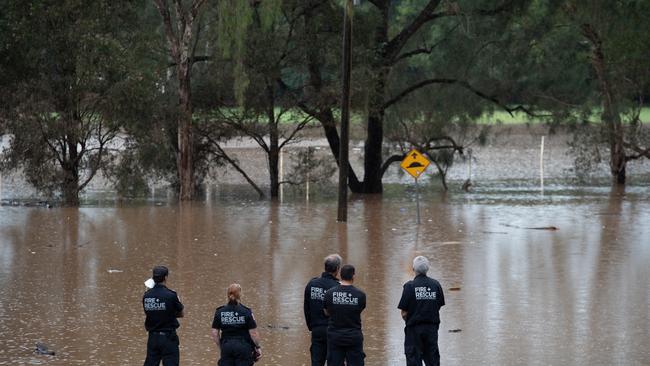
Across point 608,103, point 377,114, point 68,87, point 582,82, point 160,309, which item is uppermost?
point 582,82

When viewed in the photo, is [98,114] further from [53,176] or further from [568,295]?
[568,295]

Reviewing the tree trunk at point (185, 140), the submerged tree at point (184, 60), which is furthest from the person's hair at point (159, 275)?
the tree trunk at point (185, 140)

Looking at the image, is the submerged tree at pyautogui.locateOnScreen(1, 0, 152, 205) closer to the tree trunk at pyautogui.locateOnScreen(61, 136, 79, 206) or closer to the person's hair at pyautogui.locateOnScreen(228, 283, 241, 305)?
the tree trunk at pyautogui.locateOnScreen(61, 136, 79, 206)

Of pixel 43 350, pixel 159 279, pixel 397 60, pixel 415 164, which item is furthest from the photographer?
pixel 397 60

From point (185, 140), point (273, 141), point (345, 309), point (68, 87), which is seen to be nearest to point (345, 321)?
point (345, 309)

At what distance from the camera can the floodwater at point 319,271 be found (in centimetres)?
1273

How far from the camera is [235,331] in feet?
32.3

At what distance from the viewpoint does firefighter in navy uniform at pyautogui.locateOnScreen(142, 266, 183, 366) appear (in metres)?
10.3

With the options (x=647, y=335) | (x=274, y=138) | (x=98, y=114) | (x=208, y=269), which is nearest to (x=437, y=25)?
(x=274, y=138)

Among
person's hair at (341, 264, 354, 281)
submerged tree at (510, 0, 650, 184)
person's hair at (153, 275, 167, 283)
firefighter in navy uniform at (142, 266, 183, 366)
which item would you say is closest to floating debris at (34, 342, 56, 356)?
firefighter in navy uniform at (142, 266, 183, 366)

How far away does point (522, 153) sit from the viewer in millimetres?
59594

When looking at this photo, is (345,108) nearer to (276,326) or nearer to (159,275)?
(276,326)

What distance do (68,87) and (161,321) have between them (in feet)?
69.0

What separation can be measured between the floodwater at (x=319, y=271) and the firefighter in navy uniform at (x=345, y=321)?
1.82m
